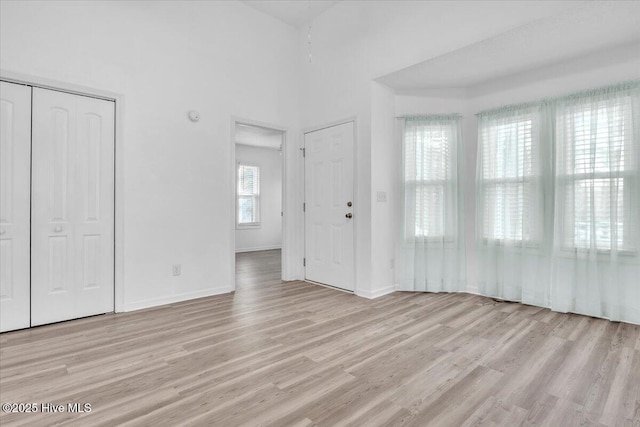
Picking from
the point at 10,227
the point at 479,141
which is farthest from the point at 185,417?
the point at 479,141

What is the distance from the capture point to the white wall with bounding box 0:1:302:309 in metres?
3.02

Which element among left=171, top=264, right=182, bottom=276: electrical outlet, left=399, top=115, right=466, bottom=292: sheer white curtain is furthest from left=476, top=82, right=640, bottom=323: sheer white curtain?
left=171, top=264, right=182, bottom=276: electrical outlet

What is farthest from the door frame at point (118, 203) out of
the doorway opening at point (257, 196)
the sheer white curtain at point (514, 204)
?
the doorway opening at point (257, 196)

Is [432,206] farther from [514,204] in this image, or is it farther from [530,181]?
[530,181]

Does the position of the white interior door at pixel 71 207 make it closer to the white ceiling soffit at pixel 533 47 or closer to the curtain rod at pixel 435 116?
the white ceiling soffit at pixel 533 47

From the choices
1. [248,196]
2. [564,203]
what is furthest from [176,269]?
[248,196]

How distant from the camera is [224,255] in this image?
4.08 m

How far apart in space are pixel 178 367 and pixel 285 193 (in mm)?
2917

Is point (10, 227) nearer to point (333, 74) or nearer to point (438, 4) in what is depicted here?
point (333, 74)

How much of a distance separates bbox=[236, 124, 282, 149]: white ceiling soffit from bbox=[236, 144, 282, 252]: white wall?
253 millimetres

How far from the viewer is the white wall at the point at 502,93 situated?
3143 mm

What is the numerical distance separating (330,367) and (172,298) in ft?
7.41

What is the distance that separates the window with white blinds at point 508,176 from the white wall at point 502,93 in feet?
0.67

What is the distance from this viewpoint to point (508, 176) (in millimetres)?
3689
